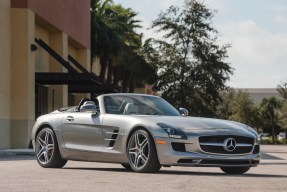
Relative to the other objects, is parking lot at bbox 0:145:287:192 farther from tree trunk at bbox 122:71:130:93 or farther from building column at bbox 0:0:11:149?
tree trunk at bbox 122:71:130:93

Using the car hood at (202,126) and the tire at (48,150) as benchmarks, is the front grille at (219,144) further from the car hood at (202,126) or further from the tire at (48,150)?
the tire at (48,150)

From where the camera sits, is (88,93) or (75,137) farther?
(88,93)

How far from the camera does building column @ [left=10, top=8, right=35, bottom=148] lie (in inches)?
1214

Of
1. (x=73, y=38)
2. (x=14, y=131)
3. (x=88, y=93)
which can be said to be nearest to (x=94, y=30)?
(x=88, y=93)

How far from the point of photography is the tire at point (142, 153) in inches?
452

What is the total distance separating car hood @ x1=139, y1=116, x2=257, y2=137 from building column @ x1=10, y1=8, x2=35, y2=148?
19.5 m

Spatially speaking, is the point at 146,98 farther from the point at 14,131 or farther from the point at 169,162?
the point at 14,131

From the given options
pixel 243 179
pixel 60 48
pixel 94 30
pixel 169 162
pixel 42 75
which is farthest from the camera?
pixel 94 30

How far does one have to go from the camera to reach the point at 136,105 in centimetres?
1276

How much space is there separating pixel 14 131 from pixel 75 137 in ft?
60.3

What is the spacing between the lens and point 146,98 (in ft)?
42.9

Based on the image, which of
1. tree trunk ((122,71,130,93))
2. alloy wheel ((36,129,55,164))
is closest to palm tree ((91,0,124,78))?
tree trunk ((122,71,130,93))

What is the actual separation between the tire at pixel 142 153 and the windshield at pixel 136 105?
850mm

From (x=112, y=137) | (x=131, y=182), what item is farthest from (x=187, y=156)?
(x=131, y=182)
